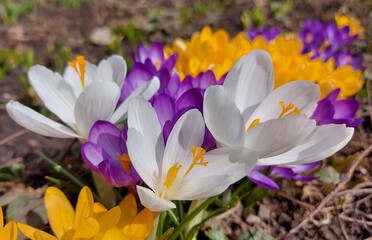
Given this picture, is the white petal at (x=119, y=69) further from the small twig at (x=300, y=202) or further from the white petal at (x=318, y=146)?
the small twig at (x=300, y=202)

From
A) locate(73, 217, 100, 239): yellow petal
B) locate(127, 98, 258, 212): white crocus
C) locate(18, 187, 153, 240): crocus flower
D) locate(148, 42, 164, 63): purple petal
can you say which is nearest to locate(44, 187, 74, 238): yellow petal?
locate(18, 187, 153, 240): crocus flower

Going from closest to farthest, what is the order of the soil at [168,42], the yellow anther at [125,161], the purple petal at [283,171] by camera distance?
the yellow anther at [125,161]
the purple petal at [283,171]
the soil at [168,42]

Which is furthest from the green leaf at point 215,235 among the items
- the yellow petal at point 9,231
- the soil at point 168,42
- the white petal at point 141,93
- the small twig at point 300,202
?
the yellow petal at point 9,231

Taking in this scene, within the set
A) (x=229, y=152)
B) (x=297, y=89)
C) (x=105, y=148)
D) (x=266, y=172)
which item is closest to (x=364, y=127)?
(x=266, y=172)

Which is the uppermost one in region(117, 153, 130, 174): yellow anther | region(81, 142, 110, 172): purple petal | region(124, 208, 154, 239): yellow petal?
region(81, 142, 110, 172): purple petal

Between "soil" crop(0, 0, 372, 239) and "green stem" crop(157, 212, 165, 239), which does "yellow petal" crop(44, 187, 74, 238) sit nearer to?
"green stem" crop(157, 212, 165, 239)
